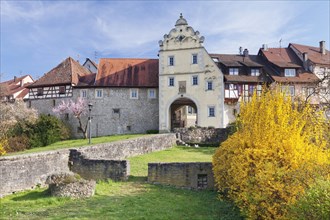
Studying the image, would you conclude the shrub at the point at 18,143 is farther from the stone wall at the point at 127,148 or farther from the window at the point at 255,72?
the window at the point at 255,72

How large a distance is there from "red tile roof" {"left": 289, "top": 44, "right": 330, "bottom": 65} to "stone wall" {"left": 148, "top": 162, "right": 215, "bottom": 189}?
109ft

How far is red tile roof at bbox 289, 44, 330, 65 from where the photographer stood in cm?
4524

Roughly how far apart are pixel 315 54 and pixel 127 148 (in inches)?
1305

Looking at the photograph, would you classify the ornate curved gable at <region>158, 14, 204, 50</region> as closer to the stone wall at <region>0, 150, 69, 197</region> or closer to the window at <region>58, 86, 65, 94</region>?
the window at <region>58, 86, 65, 94</region>

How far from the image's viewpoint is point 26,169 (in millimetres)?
17578

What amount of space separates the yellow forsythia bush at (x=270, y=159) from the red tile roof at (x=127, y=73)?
2682 centimetres

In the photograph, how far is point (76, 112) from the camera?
4094 centimetres

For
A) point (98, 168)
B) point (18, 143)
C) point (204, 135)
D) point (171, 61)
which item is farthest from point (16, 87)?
point (98, 168)

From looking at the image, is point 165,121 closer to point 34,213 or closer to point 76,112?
point 76,112

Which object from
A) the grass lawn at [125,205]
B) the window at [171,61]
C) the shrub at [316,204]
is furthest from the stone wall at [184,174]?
the window at [171,61]

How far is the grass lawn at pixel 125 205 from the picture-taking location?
12500mm

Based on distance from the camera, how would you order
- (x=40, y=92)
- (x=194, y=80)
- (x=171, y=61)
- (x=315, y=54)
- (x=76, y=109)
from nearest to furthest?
1. (x=194, y=80)
2. (x=171, y=61)
3. (x=76, y=109)
4. (x=40, y=92)
5. (x=315, y=54)

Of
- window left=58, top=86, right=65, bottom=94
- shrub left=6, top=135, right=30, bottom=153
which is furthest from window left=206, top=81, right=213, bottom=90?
shrub left=6, top=135, right=30, bottom=153

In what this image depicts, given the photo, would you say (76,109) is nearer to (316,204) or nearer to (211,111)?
(211,111)
